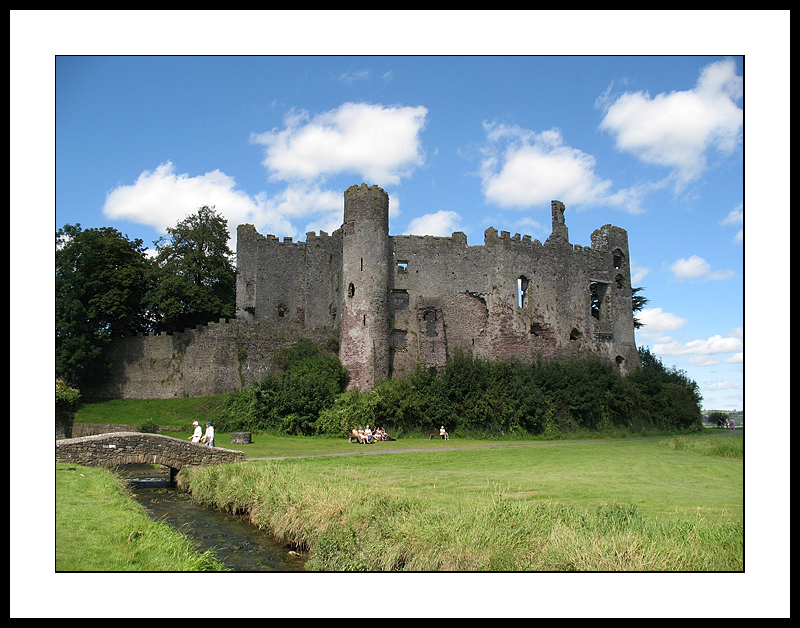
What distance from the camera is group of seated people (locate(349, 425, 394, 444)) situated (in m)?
23.0

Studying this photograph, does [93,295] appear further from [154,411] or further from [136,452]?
[136,452]

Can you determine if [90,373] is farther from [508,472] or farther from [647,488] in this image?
[647,488]

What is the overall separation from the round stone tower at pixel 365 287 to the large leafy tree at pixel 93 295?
11262mm

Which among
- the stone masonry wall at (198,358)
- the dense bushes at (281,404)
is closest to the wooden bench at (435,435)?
the dense bushes at (281,404)

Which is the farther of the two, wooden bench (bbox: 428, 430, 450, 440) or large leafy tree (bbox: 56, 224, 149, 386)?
large leafy tree (bbox: 56, 224, 149, 386)

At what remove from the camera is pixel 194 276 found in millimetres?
35625

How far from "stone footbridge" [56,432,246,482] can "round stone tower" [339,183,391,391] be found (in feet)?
45.5

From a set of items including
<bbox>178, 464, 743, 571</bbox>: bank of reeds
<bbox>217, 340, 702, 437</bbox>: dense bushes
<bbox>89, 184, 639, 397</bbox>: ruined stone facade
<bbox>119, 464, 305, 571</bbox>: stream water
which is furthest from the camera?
<bbox>89, 184, 639, 397</bbox>: ruined stone facade

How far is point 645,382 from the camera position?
111 feet

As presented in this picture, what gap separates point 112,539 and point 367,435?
1532 centimetres

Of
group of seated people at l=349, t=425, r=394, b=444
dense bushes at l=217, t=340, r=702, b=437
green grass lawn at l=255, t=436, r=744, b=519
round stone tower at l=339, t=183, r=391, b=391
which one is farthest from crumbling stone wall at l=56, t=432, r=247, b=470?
round stone tower at l=339, t=183, r=391, b=391

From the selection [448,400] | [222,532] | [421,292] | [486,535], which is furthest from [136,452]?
[421,292]

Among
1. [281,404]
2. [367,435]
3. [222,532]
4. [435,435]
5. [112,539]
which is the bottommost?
[435,435]

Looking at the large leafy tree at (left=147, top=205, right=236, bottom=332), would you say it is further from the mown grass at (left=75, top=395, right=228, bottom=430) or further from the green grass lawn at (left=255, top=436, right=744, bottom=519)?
the green grass lawn at (left=255, top=436, right=744, bottom=519)
